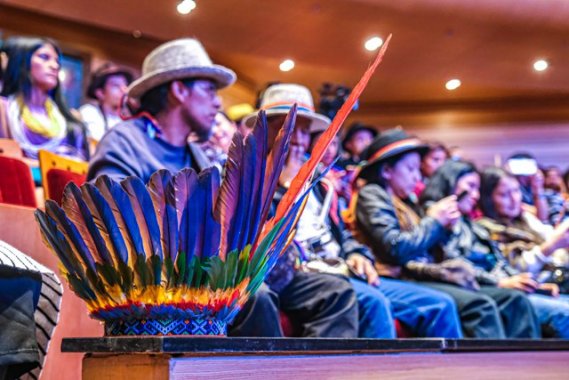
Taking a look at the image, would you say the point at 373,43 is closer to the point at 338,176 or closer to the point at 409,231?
the point at 338,176

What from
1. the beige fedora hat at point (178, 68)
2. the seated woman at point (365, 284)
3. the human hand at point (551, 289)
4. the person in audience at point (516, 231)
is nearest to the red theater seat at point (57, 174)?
the beige fedora hat at point (178, 68)

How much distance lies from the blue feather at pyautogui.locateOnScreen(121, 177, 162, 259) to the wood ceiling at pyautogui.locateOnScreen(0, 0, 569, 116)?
9.62ft

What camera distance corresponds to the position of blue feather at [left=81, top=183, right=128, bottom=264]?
3.02 feet

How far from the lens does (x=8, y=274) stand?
3.19 ft

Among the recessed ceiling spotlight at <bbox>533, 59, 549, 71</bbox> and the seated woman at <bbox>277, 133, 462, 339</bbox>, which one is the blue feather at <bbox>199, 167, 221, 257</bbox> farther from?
the recessed ceiling spotlight at <bbox>533, 59, 549, 71</bbox>

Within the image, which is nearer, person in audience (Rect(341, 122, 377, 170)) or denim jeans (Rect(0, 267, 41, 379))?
denim jeans (Rect(0, 267, 41, 379))

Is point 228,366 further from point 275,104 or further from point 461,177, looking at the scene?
point 461,177

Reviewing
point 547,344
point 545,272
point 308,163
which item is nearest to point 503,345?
point 547,344

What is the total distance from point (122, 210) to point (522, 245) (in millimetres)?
2766

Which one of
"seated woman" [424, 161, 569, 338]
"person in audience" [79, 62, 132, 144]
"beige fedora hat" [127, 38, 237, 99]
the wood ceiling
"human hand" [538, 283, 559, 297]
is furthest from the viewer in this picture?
"person in audience" [79, 62, 132, 144]

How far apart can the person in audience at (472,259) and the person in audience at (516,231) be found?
0.08m

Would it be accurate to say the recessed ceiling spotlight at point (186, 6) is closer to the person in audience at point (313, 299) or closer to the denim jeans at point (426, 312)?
the person in audience at point (313, 299)

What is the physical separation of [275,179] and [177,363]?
0.94 ft

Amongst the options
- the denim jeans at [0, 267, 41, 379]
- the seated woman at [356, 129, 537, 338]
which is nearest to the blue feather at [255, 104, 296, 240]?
the denim jeans at [0, 267, 41, 379]
